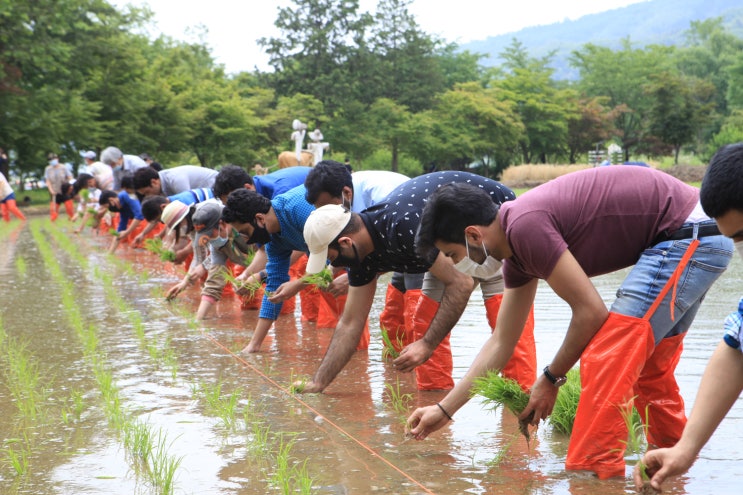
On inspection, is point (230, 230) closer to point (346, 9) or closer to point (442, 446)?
point (442, 446)

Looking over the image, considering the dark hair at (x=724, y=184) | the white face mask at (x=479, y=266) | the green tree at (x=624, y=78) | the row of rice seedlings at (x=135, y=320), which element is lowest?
the row of rice seedlings at (x=135, y=320)

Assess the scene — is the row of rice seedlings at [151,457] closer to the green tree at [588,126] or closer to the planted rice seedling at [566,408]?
the planted rice seedling at [566,408]

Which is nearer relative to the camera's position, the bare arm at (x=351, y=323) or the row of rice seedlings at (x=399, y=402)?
the row of rice seedlings at (x=399, y=402)

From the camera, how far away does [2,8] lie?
31.1m

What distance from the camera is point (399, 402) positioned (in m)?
5.12

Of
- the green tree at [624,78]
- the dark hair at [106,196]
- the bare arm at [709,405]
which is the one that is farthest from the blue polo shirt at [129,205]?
the green tree at [624,78]

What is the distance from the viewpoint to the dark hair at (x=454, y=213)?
141 inches

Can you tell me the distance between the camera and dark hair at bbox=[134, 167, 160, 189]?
1027 cm

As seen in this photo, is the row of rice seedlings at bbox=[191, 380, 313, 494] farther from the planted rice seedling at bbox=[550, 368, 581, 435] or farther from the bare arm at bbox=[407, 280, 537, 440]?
the planted rice seedling at bbox=[550, 368, 581, 435]

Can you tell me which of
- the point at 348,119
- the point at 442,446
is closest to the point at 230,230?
the point at 442,446

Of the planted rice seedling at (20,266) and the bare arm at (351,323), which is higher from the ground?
the bare arm at (351,323)

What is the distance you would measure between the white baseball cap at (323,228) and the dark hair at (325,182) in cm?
92

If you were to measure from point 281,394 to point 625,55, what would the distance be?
6749 cm

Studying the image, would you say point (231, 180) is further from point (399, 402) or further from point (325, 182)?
point (399, 402)
